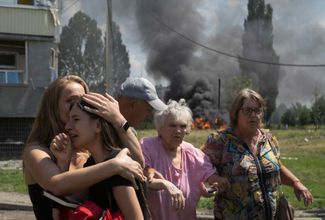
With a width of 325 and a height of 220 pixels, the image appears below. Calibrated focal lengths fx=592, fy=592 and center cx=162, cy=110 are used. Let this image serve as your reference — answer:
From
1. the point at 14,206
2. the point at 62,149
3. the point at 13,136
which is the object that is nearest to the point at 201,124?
the point at 13,136

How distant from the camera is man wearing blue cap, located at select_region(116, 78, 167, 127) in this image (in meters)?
3.19

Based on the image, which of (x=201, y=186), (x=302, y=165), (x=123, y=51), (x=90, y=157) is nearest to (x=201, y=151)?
(x=201, y=186)

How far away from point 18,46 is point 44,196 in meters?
20.7

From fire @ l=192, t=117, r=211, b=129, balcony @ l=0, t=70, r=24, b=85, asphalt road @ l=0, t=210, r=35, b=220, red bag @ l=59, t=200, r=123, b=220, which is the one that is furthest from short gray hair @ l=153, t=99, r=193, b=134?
fire @ l=192, t=117, r=211, b=129

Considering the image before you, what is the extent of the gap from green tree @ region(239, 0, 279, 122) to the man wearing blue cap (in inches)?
3183

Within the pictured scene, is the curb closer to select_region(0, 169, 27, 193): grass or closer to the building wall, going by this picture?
select_region(0, 169, 27, 193): grass

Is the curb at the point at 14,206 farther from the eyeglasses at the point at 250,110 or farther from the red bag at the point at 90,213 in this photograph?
the red bag at the point at 90,213

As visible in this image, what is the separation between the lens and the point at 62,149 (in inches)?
90.1

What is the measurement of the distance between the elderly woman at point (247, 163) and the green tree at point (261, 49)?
80.0 m

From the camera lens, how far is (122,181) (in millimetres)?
2170

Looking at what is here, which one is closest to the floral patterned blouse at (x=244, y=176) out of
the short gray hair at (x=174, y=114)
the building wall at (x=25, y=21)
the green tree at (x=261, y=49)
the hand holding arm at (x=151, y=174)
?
the short gray hair at (x=174, y=114)

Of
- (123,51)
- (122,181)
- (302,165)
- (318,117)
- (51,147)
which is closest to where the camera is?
(122,181)

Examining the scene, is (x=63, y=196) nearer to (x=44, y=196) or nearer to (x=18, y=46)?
(x=44, y=196)

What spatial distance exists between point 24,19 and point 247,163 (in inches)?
742
